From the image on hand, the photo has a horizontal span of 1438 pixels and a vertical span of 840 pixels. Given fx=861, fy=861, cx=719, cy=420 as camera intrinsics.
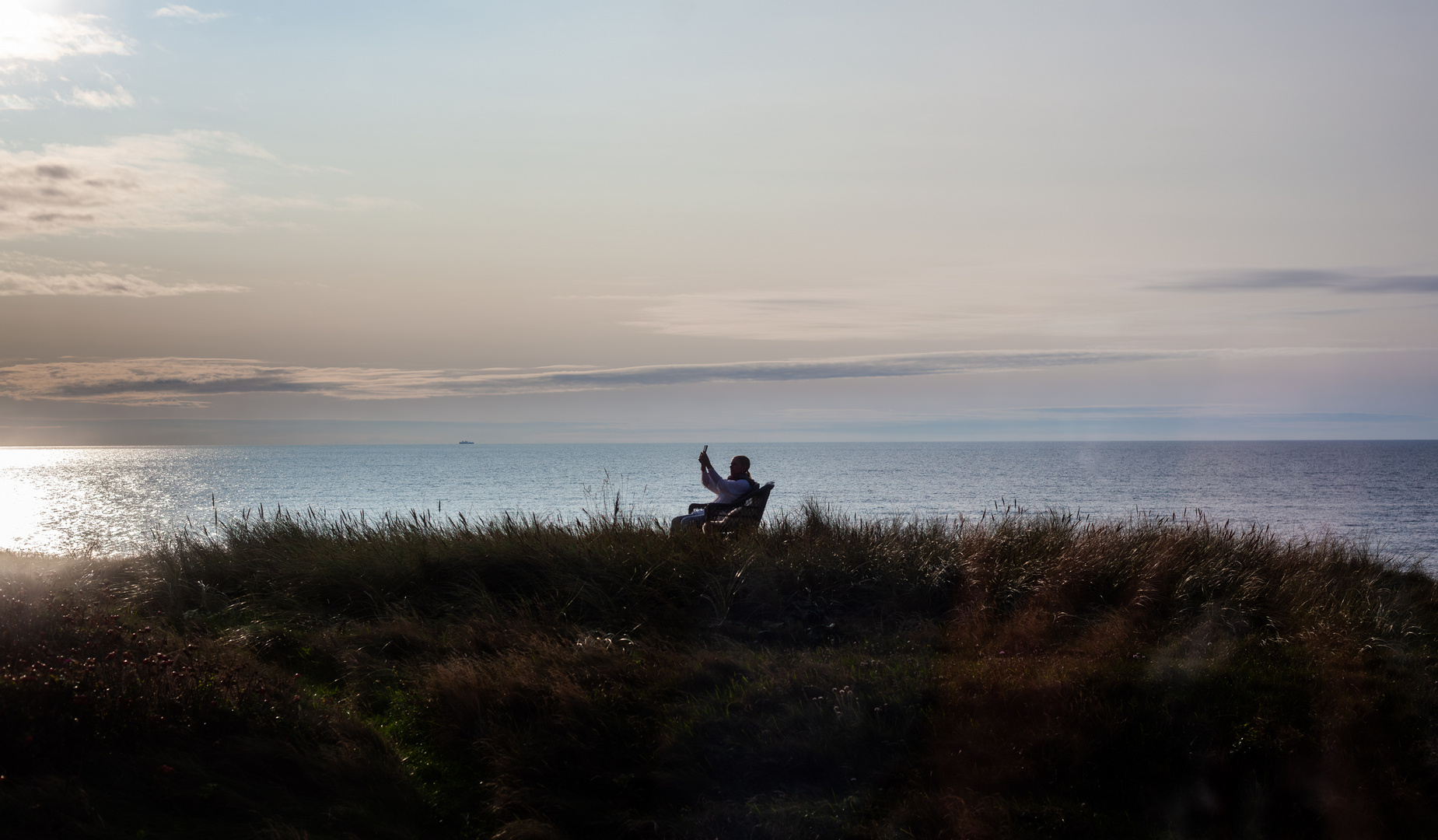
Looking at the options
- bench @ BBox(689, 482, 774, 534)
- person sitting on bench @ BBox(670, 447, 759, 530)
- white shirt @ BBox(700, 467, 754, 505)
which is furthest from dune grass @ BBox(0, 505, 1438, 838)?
white shirt @ BBox(700, 467, 754, 505)

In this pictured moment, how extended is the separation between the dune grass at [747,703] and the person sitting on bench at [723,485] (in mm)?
1447

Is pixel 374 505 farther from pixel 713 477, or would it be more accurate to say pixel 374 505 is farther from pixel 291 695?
pixel 291 695

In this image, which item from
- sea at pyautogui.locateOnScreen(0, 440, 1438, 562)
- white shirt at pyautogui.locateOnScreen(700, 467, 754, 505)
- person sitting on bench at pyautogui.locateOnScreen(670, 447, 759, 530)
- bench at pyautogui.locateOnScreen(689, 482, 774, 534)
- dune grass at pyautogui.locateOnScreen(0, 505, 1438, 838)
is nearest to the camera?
dune grass at pyautogui.locateOnScreen(0, 505, 1438, 838)

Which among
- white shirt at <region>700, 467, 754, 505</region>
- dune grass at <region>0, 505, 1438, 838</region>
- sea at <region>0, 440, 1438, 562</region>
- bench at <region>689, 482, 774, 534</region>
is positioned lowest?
sea at <region>0, 440, 1438, 562</region>

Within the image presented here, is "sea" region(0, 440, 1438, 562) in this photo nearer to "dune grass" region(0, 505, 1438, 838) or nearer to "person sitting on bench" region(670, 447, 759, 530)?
"person sitting on bench" region(670, 447, 759, 530)

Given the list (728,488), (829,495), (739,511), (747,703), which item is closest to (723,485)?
(728,488)

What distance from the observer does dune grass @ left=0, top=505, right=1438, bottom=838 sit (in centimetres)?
438

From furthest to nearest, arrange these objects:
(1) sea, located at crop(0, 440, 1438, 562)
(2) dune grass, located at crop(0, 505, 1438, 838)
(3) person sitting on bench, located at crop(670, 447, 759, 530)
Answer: (1) sea, located at crop(0, 440, 1438, 562), (3) person sitting on bench, located at crop(670, 447, 759, 530), (2) dune grass, located at crop(0, 505, 1438, 838)

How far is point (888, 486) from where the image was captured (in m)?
62.2

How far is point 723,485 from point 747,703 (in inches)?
200

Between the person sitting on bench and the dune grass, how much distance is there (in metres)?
1.45

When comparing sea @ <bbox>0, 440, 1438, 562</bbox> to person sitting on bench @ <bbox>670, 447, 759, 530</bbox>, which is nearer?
person sitting on bench @ <bbox>670, 447, 759, 530</bbox>

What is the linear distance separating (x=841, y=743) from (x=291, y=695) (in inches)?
135

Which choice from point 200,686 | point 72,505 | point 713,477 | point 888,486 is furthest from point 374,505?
point 200,686
